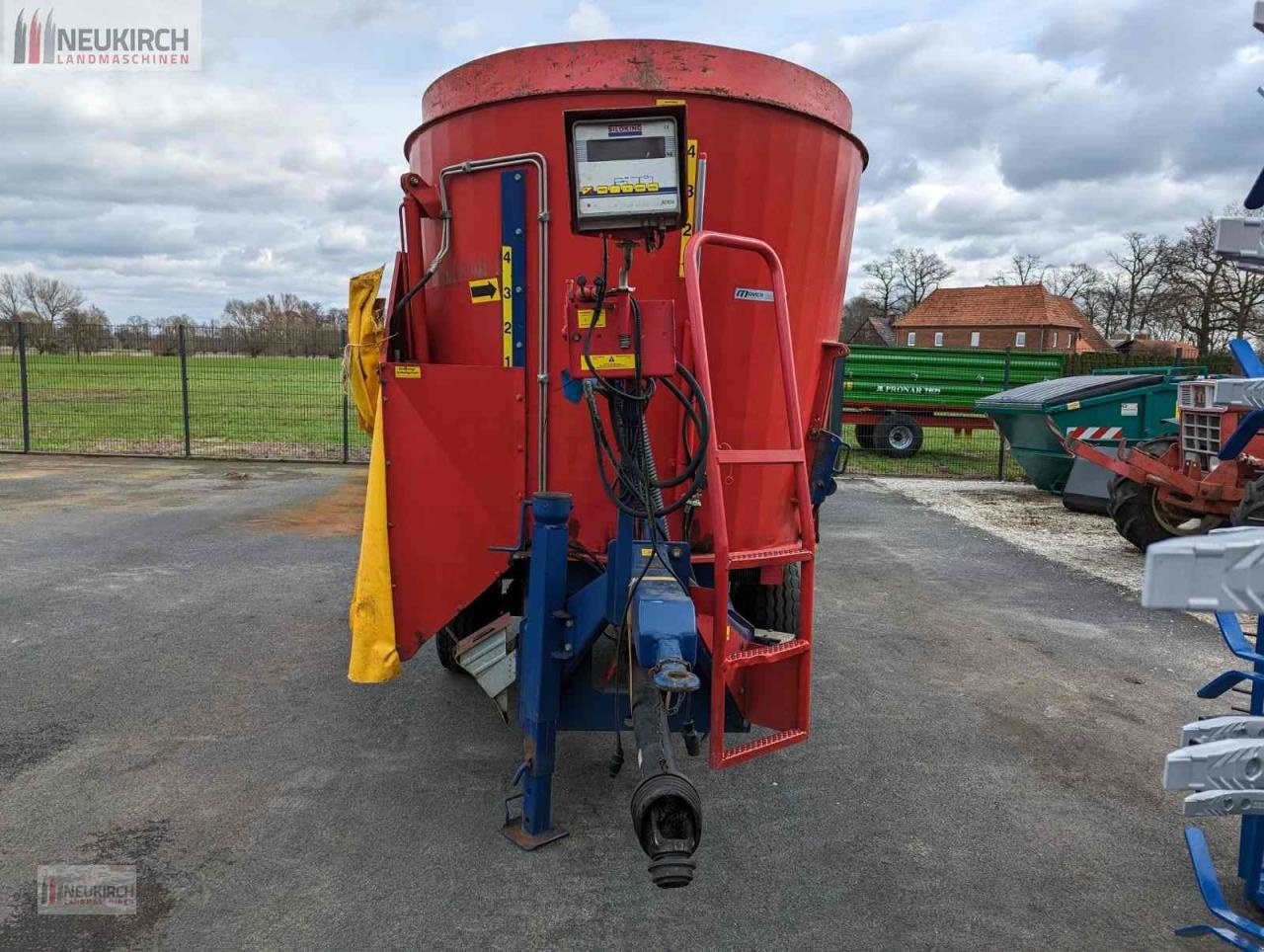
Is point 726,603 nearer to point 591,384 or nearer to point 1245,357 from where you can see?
point 591,384

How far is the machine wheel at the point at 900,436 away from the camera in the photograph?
16.8 meters

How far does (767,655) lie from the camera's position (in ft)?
9.02

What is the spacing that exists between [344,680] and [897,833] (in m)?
3.01

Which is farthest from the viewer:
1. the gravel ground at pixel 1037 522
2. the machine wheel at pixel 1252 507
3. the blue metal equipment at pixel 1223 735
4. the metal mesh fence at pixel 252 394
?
the metal mesh fence at pixel 252 394

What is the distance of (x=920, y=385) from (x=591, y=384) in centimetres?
1497

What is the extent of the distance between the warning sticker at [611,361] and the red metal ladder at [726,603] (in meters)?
0.23

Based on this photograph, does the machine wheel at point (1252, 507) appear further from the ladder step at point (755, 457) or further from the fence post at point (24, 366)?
the fence post at point (24, 366)

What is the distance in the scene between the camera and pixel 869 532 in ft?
31.2

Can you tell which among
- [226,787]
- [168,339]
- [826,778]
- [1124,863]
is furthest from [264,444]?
[1124,863]

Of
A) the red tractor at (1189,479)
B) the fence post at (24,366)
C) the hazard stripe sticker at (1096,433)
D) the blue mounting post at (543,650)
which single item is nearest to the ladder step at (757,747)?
the blue mounting post at (543,650)

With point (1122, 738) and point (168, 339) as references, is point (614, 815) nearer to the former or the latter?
point (1122, 738)

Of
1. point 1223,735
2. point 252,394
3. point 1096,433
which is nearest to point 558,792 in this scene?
point 1223,735

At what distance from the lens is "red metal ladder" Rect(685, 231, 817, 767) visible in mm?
2627

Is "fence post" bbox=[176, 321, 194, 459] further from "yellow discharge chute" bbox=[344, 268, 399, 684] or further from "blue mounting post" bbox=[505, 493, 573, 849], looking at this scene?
"blue mounting post" bbox=[505, 493, 573, 849]
